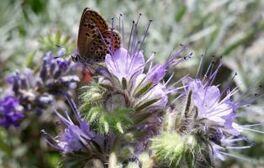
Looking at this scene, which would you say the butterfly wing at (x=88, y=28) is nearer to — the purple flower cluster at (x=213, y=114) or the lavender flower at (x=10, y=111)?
the purple flower cluster at (x=213, y=114)

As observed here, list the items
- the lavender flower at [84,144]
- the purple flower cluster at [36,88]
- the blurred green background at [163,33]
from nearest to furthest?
the lavender flower at [84,144], the purple flower cluster at [36,88], the blurred green background at [163,33]

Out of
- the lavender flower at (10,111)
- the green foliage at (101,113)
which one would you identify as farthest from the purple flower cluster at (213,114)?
the lavender flower at (10,111)

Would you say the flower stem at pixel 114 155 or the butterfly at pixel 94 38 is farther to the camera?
the butterfly at pixel 94 38

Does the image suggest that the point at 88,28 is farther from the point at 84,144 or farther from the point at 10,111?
the point at 10,111

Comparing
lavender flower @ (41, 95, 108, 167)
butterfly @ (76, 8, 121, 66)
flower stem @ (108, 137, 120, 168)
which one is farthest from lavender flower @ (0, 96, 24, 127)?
flower stem @ (108, 137, 120, 168)

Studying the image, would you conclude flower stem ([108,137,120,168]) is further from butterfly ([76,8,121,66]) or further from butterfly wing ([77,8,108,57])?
butterfly wing ([77,8,108,57])

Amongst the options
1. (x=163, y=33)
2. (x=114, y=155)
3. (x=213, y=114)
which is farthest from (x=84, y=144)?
(x=163, y=33)

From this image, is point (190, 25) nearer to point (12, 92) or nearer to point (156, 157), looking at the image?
point (12, 92)

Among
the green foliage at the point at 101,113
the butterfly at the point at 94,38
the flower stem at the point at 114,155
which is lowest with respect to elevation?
the flower stem at the point at 114,155
